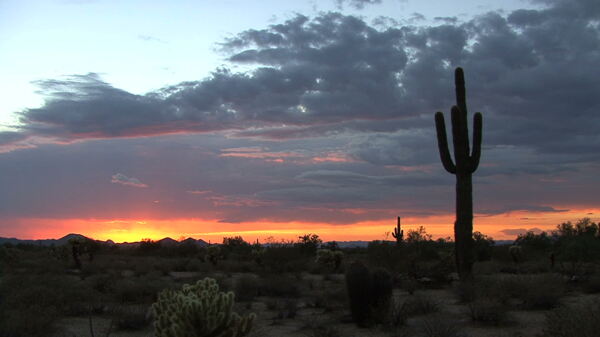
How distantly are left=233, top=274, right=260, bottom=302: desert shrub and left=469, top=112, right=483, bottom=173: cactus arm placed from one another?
27.5 ft

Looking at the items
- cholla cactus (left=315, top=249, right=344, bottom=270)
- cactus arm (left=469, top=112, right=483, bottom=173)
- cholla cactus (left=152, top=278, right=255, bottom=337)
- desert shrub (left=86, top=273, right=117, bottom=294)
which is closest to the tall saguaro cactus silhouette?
cactus arm (left=469, top=112, right=483, bottom=173)

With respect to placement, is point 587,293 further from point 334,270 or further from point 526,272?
point 334,270

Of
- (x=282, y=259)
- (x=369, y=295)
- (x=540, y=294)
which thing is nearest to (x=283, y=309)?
(x=369, y=295)

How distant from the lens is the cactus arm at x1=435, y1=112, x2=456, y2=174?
2036 centimetres

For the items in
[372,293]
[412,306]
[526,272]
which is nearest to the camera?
[372,293]

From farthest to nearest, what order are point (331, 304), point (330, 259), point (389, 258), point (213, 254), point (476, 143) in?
point (213, 254) → point (330, 259) → point (389, 258) → point (476, 143) → point (331, 304)

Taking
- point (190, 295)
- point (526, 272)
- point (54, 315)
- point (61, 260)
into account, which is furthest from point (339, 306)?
point (61, 260)

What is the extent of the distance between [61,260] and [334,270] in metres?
15.5

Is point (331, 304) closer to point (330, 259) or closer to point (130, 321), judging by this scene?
point (130, 321)

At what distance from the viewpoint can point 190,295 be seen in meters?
6.52

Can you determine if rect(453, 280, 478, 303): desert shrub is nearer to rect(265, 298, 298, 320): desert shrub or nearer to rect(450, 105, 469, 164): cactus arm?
rect(450, 105, 469, 164): cactus arm

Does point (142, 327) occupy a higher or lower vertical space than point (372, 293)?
lower

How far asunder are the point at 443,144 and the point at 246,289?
8.47 metres

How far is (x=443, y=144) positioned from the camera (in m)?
20.5
